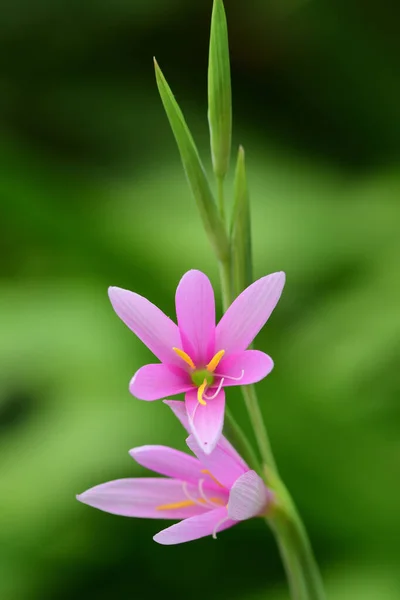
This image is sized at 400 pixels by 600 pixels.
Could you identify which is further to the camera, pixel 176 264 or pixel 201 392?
pixel 176 264

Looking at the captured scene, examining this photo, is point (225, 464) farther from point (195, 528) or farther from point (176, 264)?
point (176, 264)

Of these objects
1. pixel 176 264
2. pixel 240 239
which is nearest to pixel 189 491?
pixel 240 239

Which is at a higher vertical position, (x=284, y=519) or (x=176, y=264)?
(x=176, y=264)

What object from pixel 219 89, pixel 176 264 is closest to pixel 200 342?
pixel 219 89

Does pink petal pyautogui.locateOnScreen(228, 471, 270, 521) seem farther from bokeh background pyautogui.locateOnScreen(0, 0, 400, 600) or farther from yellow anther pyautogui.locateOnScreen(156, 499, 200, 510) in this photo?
bokeh background pyautogui.locateOnScreen(0, 0, 400, 600)

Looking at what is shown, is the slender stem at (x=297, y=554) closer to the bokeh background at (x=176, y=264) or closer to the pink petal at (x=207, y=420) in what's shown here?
the pink petal at (x=207, y=420)

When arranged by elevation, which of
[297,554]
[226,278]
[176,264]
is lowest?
[297,554]

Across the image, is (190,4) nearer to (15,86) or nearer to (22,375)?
(15,86)

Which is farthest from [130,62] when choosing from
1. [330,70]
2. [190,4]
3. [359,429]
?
[359,429]

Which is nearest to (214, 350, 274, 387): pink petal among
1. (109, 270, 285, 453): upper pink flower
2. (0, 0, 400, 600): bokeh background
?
(109, 270, 285, 453): upper pink flower
